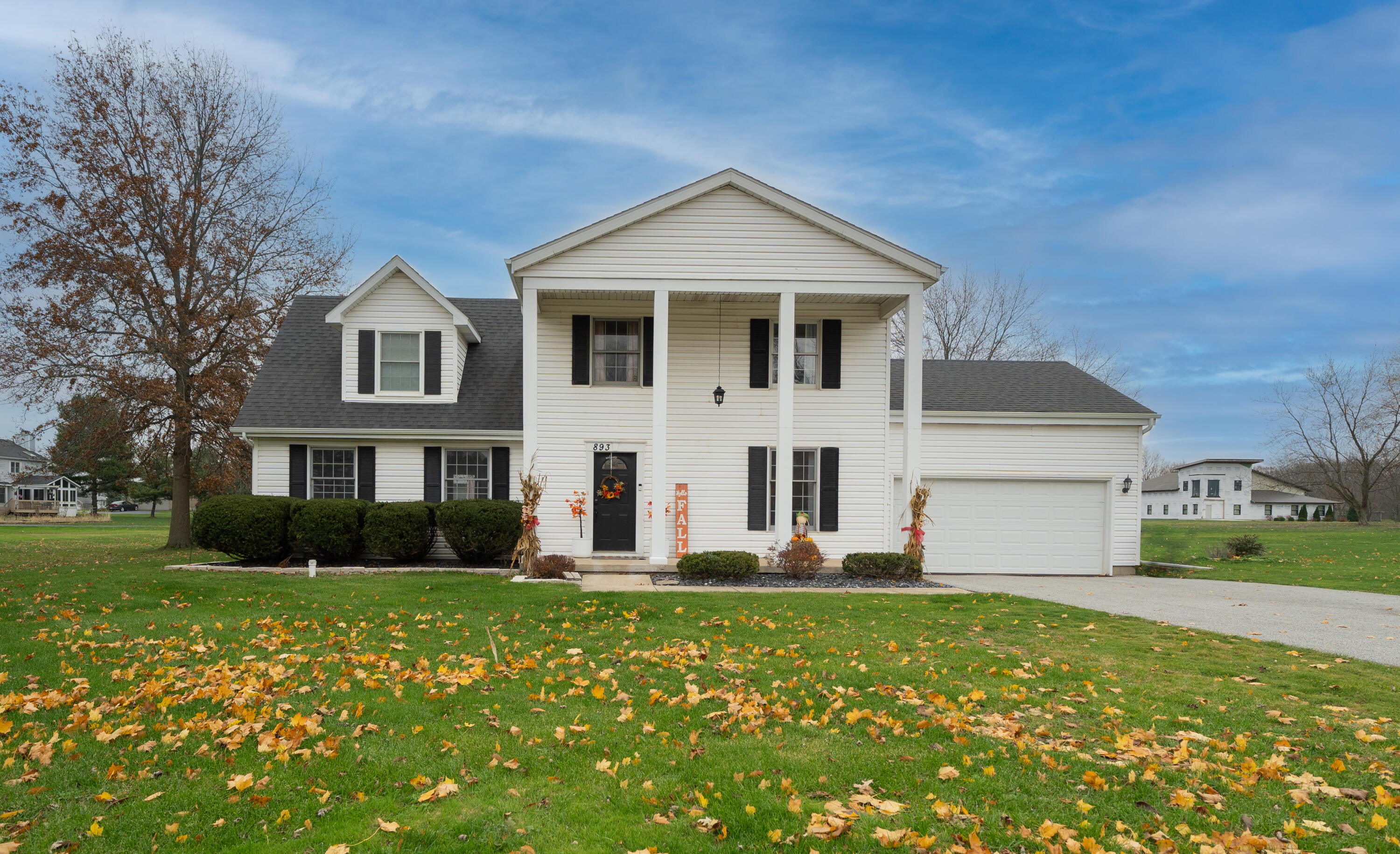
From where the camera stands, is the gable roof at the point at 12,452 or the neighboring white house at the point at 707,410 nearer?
the neighboring white house at the point at 707,410

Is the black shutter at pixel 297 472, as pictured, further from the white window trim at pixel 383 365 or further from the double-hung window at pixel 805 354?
the double-hung window at pixel 805 354

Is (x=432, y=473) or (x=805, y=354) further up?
(x=805, y=354)

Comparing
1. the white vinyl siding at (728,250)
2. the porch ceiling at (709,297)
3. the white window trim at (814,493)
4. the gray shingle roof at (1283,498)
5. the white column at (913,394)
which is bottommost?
the gray shingle roof at (1283,498)

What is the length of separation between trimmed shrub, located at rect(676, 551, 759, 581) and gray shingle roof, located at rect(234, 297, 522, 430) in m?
5.35

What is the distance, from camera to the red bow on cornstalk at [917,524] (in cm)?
1412

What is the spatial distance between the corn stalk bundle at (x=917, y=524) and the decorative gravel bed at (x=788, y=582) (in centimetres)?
56

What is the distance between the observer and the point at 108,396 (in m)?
18.5

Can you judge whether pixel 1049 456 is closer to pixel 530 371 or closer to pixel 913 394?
pixel 913 394

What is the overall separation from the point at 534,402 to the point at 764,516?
5077mm

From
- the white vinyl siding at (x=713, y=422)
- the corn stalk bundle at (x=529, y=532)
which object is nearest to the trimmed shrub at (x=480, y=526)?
the corn stalk bundle at (x=529, y=532)

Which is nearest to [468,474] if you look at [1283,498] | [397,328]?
[397,328]

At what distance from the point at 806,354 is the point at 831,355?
0.52 metres

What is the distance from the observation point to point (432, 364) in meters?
17.0

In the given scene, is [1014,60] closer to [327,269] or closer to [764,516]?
[764,516]
